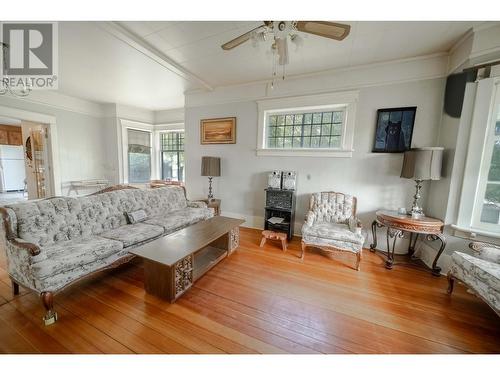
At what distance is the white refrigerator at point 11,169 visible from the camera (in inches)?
266

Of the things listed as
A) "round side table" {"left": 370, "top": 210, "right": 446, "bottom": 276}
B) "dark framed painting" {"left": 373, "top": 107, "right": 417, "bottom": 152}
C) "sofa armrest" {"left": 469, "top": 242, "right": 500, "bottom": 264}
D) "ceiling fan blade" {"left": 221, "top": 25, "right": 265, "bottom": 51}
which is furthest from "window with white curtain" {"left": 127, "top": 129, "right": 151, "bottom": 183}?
"sofa armrest" {"left": 469, "top": 242, "right": 500, "bottom": 264}

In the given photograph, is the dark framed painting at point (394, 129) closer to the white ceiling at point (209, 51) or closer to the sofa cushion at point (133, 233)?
the white ceiling at point (209, 51)

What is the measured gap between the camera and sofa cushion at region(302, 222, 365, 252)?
242 centimetres

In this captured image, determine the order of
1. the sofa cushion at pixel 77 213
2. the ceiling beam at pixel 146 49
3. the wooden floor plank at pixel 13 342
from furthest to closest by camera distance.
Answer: the ceiling beam at pixel 146 49 → the sofa cushion at pixel 77 213 → the wooden floor plank at pixel 13 342

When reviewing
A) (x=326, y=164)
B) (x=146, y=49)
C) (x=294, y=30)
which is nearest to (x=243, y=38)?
(x=294, y=30)

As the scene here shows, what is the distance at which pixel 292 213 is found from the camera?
3.33 m

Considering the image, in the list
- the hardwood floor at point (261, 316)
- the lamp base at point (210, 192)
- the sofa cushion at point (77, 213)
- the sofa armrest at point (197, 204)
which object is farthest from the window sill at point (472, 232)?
the sofa cushion at point (77, 213)

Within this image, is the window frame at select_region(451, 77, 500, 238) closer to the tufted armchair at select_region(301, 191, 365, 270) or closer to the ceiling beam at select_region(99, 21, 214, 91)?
the tufted armchair at select_region(301, 191, 365, 270)

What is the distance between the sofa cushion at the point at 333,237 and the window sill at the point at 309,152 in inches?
47.0

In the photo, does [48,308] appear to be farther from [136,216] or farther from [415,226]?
[415,226]

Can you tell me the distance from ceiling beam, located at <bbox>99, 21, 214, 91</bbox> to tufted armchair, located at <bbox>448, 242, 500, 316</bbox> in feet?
13.9

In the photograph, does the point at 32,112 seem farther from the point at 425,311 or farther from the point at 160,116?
the point at 425,311
